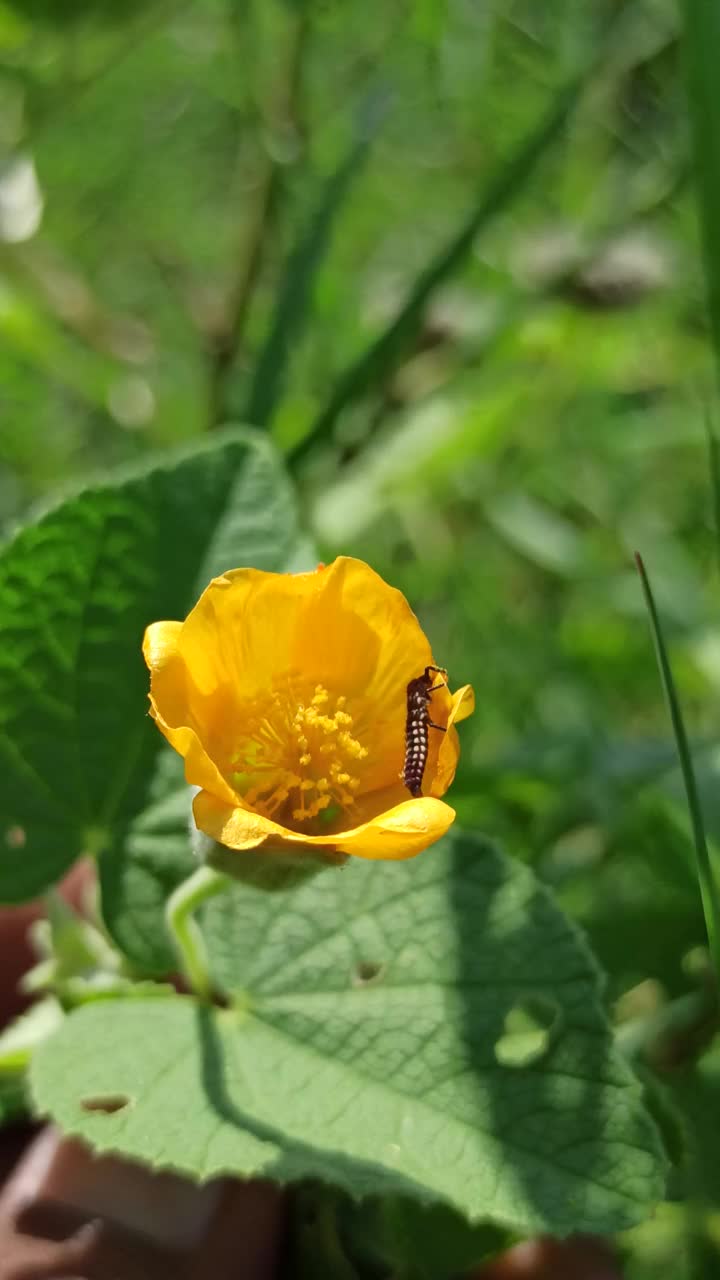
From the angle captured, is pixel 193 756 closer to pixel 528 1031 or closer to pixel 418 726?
pixel 418 726

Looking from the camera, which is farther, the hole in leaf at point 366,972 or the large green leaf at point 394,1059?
the hole in leaf at point 366,972

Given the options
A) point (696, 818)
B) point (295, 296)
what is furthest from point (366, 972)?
point (295, 296)

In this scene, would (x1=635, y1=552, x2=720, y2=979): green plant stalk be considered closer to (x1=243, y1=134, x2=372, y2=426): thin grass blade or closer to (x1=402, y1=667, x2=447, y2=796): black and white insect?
(x1=402, y1=667, x2=447, y2=796): black and white insect

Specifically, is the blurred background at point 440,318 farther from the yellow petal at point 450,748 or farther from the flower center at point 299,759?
the yellow petal at point 450,748

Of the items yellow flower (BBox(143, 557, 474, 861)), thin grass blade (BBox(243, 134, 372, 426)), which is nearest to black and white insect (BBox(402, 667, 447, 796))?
yellow flower (BBox(143, 557, 474, 861))

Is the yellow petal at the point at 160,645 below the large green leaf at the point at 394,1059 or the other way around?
the other way around

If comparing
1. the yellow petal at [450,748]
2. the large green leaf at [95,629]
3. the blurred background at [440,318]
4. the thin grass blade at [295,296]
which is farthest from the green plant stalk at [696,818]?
the thin grass blade at [295,296]

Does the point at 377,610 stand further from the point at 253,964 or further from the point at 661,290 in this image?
the point at 661,290
